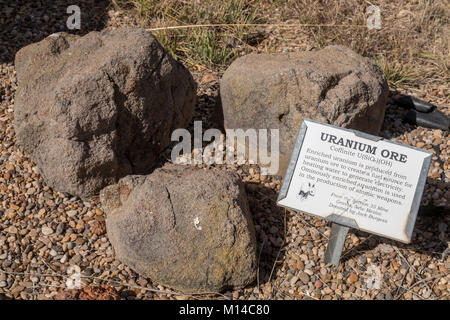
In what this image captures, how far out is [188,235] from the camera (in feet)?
9.16

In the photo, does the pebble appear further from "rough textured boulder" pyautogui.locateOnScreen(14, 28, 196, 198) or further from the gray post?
the gray post

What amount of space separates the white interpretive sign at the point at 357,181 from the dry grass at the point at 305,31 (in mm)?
1541

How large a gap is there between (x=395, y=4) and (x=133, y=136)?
9.73ft

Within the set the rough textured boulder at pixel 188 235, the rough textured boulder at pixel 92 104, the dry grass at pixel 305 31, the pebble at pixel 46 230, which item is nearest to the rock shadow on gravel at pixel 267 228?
the rough textured boulder at pixel 188 235

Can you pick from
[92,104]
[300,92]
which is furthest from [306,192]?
[92,104]

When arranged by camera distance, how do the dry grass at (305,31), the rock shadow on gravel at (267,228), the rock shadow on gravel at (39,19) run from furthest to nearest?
the rock shadow on gravel at (39,19)
the dry grass at (305,31)
the rock shadow on gravel at (267,228)

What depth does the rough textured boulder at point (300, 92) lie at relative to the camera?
331 cm

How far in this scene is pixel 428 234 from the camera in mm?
3230

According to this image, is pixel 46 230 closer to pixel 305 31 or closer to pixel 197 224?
pixel 197 224

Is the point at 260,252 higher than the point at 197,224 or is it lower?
lower

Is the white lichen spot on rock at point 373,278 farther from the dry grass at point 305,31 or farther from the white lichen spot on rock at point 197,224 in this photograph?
the dry grass at point 305,31

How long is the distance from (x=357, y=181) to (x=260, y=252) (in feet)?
2.25

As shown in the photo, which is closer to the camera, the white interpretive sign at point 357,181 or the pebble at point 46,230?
the white interpretive sign at point 357,181
